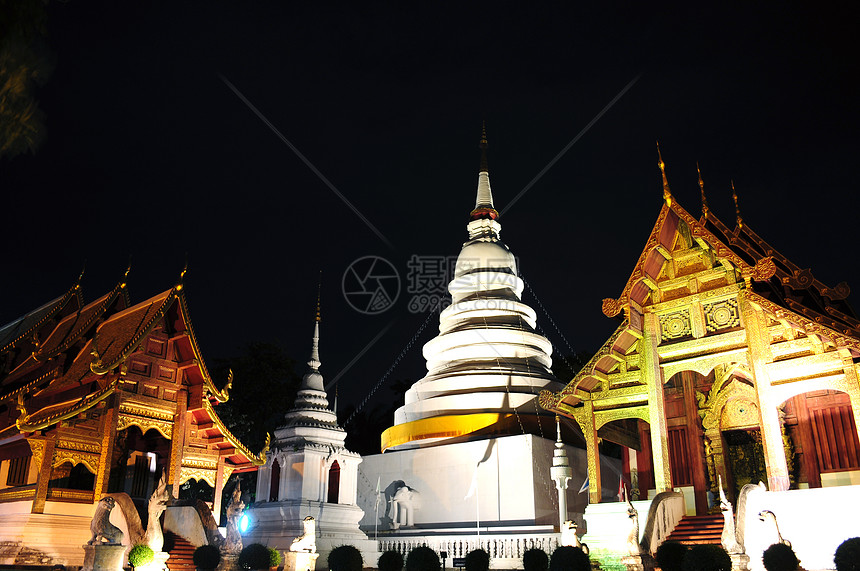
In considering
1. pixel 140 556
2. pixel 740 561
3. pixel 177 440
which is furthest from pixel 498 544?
pixel 140 556

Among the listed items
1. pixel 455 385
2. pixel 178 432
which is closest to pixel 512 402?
pixel 455 385

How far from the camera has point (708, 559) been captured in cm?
1081

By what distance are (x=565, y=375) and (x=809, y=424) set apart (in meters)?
21.5

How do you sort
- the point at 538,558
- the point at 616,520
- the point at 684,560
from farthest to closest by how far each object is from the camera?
the point at 616,520
the point at 538,558
the point at 684,560

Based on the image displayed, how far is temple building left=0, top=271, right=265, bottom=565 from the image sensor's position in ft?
46.1

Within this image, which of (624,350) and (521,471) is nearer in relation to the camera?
(624,350)

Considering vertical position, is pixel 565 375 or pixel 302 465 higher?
pixel 565 375

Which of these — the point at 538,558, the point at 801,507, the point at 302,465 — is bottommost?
the point at 538,558

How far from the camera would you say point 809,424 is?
16.4 metres

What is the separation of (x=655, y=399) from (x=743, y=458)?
410 cm

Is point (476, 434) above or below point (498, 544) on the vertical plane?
above

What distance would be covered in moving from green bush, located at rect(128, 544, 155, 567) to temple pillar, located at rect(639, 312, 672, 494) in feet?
34.1

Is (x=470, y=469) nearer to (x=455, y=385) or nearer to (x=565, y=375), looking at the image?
(x=455, y=385)

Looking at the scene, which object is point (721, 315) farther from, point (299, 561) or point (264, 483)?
point (264, 483)
